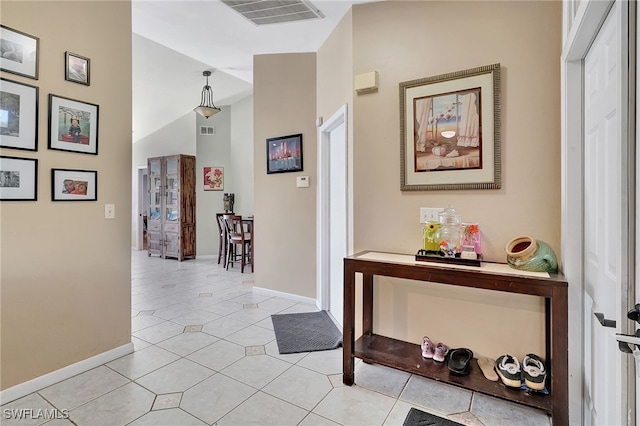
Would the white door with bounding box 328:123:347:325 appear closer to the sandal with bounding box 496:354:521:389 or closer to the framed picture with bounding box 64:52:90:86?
the sandal with bounding box 496:354:521:389

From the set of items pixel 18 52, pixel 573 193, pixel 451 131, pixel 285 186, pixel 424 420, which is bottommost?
→ pixel 424 420

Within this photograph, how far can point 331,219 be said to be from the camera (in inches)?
133

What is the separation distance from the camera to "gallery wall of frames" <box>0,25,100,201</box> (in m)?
1.86

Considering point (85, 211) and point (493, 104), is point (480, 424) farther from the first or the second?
point (85, 211)

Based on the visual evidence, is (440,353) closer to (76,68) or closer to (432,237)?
(432,237)

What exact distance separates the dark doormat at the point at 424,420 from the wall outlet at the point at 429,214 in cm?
118

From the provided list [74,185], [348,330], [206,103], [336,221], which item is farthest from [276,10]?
[206,103]

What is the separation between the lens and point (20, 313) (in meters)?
1.93

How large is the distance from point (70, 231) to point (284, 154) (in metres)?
2.30

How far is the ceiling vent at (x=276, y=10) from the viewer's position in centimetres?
268

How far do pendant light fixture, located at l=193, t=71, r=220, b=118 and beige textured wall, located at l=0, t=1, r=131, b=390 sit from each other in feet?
9.66

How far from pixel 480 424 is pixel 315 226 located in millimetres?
2396

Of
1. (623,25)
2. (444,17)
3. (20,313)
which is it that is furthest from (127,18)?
(623,25)

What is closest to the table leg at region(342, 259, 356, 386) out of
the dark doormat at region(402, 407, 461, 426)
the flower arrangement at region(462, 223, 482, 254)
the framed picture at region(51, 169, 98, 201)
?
the dark doormat at region(402, 407, 461, 426)
